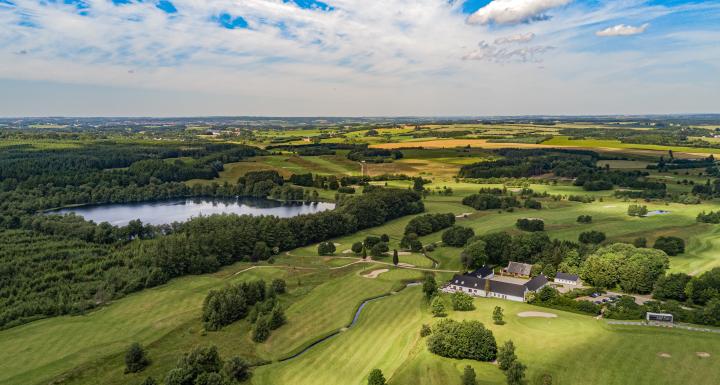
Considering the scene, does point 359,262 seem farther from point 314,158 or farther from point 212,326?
point 314,158

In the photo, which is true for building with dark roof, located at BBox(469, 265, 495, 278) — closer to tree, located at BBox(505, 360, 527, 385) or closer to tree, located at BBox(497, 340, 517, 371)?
tree, located at BBox(497, 340, 517, 371)

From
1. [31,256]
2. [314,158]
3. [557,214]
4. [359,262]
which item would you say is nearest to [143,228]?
[31,256]

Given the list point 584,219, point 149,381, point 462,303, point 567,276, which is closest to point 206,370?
point 149,381

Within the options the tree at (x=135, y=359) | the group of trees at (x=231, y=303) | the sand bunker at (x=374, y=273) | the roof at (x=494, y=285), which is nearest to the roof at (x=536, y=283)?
the roof at (x=494, y=285)

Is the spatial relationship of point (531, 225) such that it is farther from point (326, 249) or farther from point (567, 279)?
point (326, 249)

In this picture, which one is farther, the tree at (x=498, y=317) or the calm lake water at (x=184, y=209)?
the calm lake water at (x=184, y=209)

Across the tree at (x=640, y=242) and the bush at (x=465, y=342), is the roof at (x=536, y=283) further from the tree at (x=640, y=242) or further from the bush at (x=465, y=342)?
the tree at (x=640, y=242)
